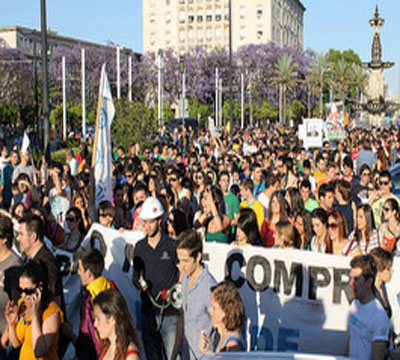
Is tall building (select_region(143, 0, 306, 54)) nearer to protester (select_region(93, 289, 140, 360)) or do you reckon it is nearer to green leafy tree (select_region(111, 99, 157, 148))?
green leafy tree (select_region(111, 99, 157, 148))

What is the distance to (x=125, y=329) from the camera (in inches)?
165

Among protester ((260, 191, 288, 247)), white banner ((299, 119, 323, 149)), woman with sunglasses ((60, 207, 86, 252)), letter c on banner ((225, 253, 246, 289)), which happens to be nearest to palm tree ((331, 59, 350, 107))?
white banner ((299, 119, 323, 149))

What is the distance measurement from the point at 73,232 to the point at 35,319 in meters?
3.49

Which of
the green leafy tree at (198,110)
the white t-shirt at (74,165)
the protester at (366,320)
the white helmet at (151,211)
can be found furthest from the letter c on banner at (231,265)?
the green leafy tree at (198,110)

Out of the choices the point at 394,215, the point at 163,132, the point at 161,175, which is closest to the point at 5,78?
the point at 163,132

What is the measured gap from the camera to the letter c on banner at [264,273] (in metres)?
6.55

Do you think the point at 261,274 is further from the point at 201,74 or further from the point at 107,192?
the point at 201,74

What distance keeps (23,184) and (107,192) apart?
216cm

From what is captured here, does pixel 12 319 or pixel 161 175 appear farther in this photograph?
pixel 161 175

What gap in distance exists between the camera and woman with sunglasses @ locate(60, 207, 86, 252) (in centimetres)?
785

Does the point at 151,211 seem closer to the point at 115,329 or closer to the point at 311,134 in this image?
the point at 115,329

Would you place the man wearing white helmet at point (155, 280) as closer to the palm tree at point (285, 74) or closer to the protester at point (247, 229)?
the protester at point (247, 229)

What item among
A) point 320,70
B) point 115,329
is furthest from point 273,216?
point 320,70

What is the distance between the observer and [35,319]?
15.0ft
